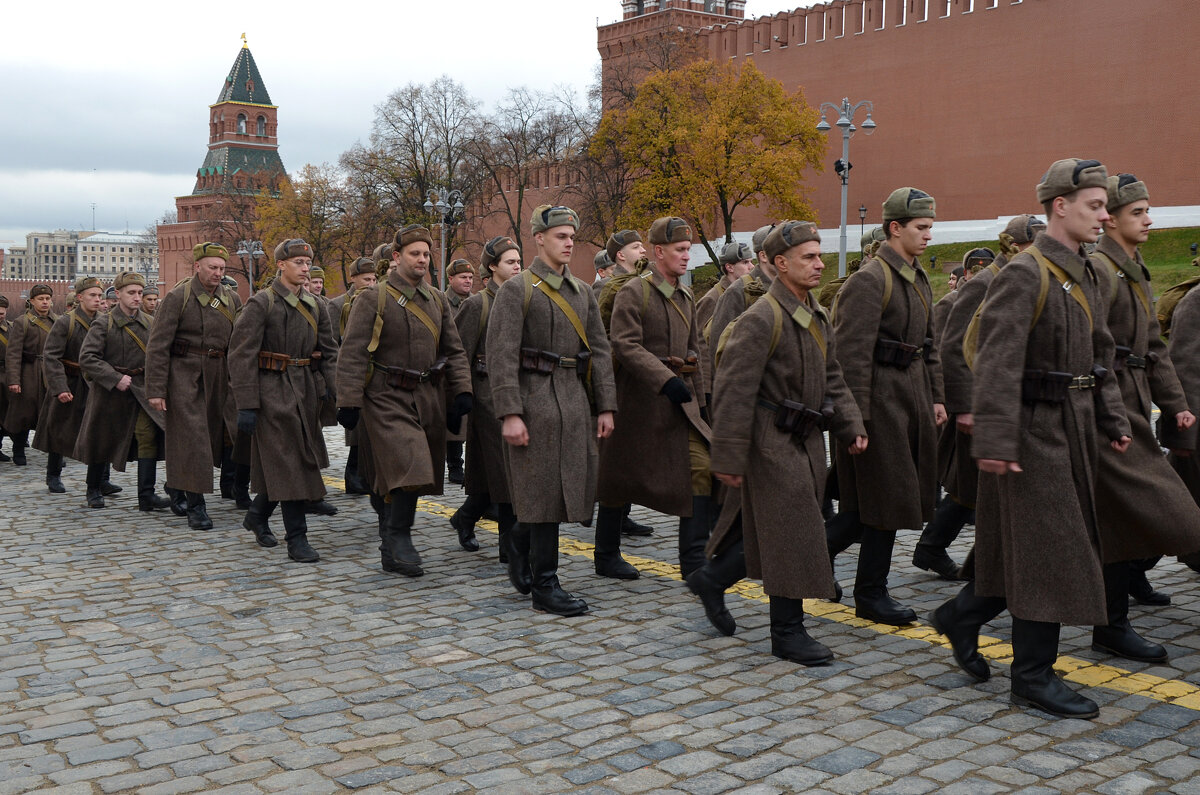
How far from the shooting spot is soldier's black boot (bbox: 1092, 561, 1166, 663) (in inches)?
222

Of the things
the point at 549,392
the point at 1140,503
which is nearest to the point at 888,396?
the point at 1140,503

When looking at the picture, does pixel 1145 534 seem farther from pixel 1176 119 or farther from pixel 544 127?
pixel 544 127

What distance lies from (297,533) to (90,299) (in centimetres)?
526

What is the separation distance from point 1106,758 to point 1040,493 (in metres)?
1.02

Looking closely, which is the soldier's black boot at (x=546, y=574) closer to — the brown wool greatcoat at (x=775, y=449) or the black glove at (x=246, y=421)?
the brown wool greatcoat at (x=775, y=449)

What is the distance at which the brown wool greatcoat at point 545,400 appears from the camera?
22.3ft

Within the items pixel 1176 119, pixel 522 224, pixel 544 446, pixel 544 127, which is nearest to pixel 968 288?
pixel 544 446

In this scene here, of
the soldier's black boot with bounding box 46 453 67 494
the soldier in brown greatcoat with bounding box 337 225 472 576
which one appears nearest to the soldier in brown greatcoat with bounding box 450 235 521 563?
the soldier in brown greatcoat with bounding box 337 225 472 576

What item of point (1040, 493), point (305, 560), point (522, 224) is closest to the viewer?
point (1040, 493)

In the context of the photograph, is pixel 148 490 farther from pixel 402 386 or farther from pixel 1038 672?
pixel 1038 672

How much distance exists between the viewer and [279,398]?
8.59m

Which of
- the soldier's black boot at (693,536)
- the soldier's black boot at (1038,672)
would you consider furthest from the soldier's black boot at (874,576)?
the soldier's black boot at (1038,672)

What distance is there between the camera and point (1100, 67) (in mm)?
42688

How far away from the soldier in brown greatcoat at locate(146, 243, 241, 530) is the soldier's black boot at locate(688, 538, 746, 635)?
15.8 feet
